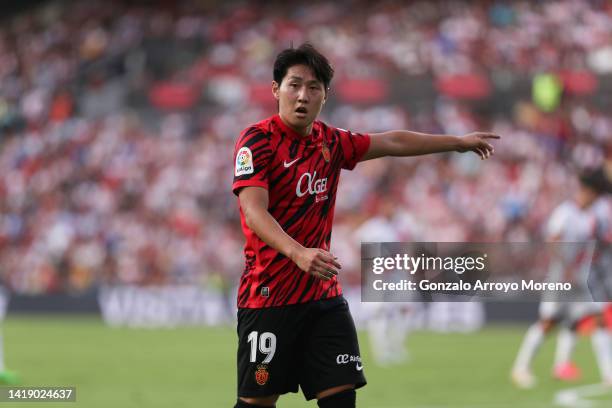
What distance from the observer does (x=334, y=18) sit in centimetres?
3098

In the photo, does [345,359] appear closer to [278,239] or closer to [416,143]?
[278,239]

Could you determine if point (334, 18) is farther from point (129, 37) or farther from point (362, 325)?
point (362, 325)

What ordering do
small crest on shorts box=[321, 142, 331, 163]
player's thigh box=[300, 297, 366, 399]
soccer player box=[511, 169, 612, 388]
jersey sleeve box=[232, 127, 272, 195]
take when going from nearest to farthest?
1. jersey sleeve box=[232, 127, 272, 195]
2. player's thigh box=[300, 297, 366, 399]
3. small crest on shorts box=[321, 142, 331, 163]
4. soccer player box=[511, 169, 612, 388]

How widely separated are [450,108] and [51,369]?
14.4 metres

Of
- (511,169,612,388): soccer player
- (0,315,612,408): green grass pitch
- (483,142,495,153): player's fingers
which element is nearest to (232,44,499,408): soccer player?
(483,142,495,153): player's fingers

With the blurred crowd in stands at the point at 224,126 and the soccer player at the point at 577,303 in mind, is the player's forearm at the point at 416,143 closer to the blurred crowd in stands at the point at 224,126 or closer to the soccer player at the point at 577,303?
the soccer player at the point at 577,303

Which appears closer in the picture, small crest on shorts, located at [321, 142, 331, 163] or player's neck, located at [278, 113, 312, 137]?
player's neck, located at [278, 113, 312, 137]

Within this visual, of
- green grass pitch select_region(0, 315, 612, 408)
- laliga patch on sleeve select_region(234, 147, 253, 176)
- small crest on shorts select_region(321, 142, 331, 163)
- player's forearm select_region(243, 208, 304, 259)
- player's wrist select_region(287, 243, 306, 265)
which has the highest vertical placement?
small crest on shorts select_region(321, 142, 331, 163)

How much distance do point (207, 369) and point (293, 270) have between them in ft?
30.8

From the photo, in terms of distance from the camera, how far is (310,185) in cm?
570

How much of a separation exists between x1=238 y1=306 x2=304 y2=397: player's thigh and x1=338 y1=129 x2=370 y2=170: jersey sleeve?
87 cm

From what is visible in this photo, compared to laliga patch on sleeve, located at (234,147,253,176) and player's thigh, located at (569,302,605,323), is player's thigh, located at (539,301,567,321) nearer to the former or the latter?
player's thigh, located at (569,302,605,323)

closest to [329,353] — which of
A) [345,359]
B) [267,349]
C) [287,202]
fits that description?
[345,359]

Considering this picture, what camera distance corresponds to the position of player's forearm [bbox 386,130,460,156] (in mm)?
6199
